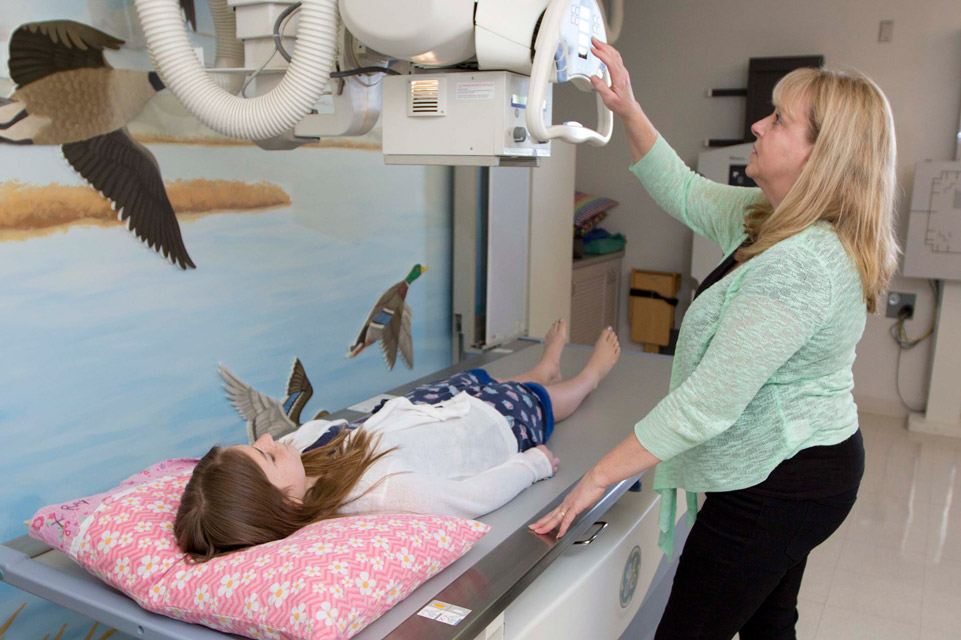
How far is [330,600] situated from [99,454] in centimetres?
107

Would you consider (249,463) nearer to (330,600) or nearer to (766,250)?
(330,600)

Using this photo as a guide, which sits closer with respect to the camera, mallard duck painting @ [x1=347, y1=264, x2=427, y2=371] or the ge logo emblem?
the ge logo emblem

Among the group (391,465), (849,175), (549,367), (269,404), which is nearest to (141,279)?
(269,404)

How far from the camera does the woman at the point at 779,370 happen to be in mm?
1149

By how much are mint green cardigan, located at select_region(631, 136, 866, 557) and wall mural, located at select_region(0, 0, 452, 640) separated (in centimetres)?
128

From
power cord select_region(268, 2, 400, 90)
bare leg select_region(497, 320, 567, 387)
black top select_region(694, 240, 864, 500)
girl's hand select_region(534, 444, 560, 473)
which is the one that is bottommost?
girl's hand select_region(534, 444, 560, 473)

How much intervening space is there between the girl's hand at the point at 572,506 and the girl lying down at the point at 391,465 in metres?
0.16

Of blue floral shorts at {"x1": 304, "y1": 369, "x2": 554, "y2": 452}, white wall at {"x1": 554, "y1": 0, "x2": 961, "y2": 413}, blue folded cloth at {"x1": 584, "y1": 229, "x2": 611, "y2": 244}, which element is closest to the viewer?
blue floral shorts at {"x1": 304, "y1": 369, "x2": 554, "y2": 452}

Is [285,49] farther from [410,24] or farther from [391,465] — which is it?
[391,465]

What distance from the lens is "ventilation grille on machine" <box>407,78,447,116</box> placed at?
1413mm

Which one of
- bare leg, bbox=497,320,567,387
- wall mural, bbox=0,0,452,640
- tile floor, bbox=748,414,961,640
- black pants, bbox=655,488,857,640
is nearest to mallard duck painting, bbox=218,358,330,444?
wall mural, bbox=0,0,452,640

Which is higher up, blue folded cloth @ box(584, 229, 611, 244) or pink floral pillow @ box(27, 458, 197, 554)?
blue folded cloth @ box(584, 229, 611, 244)

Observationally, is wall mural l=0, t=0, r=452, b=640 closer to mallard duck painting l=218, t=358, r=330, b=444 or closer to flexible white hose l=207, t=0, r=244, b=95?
mallard duck painting l=218, t=358, r=330, b=444

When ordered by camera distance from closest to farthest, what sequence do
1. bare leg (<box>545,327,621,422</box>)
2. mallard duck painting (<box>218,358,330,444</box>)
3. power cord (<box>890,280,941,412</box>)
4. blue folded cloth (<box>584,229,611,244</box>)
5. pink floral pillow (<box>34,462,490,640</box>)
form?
pink floral pillow (<box>34,462,490,640</box>), bare leg (<box>545,327,621,422</box>), mallard duck painting (<box>218,358,330,444</box>), power cord (<box>890,280,941,412</box>), blue folded cloth (<box>584,229,611,244</box>)
